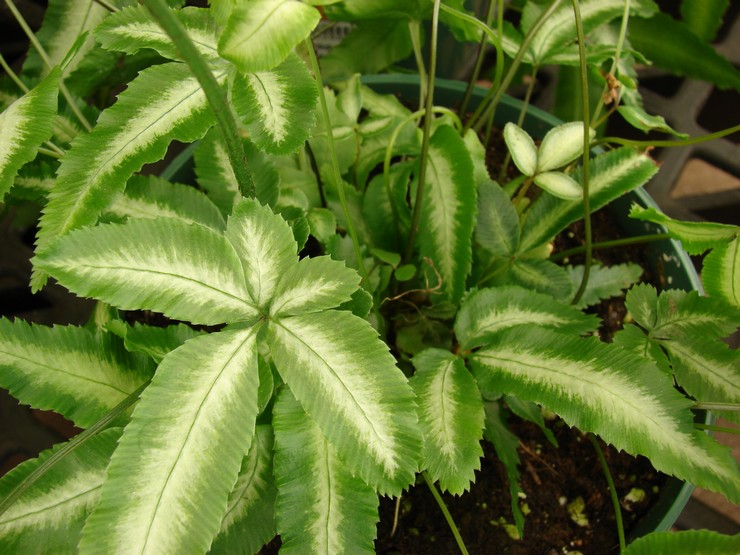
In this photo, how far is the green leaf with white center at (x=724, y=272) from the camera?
1.77 ft

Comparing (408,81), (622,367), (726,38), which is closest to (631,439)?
(622,367)

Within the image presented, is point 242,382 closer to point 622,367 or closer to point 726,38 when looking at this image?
point 622,367

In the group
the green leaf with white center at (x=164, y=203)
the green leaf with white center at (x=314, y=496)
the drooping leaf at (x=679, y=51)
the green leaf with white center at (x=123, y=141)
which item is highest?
the drooping leaf at (x=679, y=51)

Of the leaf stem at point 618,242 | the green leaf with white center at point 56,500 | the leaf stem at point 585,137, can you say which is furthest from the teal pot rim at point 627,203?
the green leaf with white center at point 56,500

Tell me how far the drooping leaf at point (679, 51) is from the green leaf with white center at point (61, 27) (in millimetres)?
733

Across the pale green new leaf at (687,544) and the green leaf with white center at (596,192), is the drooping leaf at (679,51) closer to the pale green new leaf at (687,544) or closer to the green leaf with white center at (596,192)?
the green leaf with white center at (596,192)

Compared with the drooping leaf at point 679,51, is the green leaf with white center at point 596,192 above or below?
below

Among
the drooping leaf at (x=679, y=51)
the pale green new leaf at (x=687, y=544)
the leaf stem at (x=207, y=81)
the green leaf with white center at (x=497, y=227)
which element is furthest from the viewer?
the drooping leaf at (x=679, y=51)

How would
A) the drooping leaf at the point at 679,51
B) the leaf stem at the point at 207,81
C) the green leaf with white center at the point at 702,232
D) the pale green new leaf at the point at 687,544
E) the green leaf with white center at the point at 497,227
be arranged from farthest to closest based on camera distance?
the drooping leaf at the point at 679,51 → the green leaf with white center at the point at 497,227 → the green leaf with white center at the point at 702,232 → the pale green new leaf at the point at 687,544 → the leaf stem at the point at 207,81

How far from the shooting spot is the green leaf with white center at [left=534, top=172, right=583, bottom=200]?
23.4 inches

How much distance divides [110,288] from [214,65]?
8.5 inches

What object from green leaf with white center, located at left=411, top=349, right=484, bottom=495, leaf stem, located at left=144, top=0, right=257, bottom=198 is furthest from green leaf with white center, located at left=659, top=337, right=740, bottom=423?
leaf stem, located at left=144, top=0, right=257, bottom=198

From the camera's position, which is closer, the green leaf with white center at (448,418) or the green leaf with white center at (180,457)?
the green leaf with white center at (180,457)

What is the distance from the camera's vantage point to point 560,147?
0.62 m
